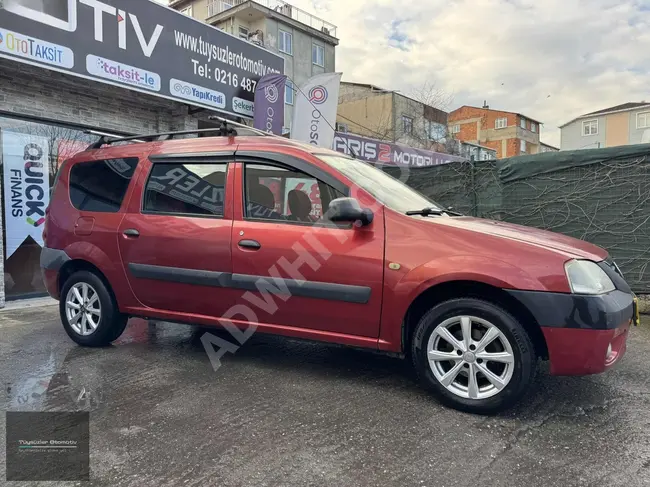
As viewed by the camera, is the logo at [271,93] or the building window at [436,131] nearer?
the logo at [271,93]

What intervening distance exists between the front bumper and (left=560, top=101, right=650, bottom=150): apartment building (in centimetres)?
5215

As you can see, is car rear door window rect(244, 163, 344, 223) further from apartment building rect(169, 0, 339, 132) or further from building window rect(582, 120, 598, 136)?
building window rect(582, 120, 598, 136)

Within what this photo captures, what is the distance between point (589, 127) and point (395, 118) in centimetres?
3479

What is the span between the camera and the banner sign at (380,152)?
11297 mm

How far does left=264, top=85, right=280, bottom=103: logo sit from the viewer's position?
972 cm

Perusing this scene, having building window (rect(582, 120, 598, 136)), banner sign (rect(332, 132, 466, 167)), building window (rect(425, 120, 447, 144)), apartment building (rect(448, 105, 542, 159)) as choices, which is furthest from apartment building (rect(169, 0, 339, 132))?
building window (rect(582, 120, 598, 136))

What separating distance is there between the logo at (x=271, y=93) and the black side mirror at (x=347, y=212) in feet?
23.5

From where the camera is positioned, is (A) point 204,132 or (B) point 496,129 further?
(B) point 496,129

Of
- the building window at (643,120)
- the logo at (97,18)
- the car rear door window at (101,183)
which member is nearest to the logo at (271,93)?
the logo at (97,18)

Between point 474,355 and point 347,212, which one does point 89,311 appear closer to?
point 347,212

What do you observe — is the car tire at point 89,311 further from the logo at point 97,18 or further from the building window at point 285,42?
the building window at point 285,42

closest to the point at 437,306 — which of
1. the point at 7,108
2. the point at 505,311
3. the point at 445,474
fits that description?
the point at 505,311

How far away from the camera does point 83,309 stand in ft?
14.6

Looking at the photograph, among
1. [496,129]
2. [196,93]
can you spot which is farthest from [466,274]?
[496,129]
